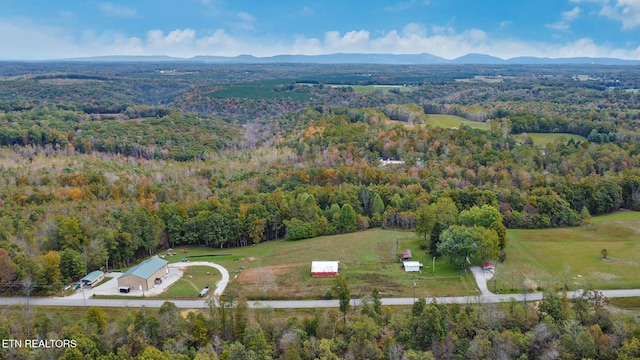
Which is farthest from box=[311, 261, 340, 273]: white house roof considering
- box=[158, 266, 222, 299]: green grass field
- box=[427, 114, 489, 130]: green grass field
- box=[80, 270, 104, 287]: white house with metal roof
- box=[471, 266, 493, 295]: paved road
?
box=[427, 114, 489, 130]: green grass field

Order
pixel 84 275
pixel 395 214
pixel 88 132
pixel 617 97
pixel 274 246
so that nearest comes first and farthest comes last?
1. pixel 84 275
2. pixel 274 246
3. pixel 395 214
4. pixel 88 132
5. pixel 617 97

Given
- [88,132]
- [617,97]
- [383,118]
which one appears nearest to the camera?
[88,132]

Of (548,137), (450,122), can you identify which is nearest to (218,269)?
(548,137)

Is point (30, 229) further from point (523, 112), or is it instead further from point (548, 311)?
point (523, 112)

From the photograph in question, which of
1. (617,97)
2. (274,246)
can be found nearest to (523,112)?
(617,97)

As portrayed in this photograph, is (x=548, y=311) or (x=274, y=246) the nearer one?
(x=548, y=311)

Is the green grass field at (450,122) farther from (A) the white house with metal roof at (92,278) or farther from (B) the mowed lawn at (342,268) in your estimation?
(A) the white house with metal roof at (92,278)
